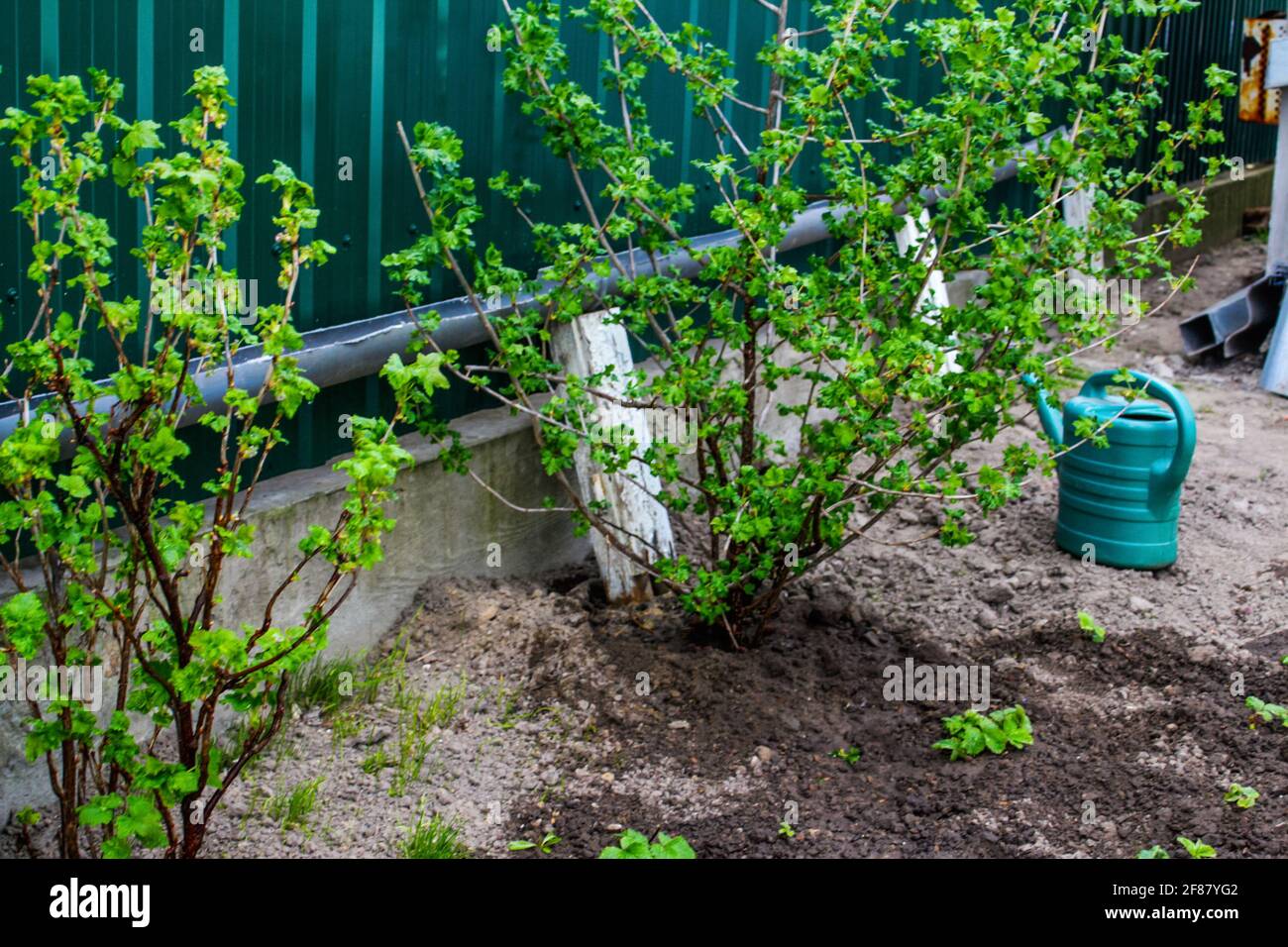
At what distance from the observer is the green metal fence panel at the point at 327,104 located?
133 inches

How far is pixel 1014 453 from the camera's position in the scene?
4164 mm

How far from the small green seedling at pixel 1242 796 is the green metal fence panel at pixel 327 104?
8.23 ft

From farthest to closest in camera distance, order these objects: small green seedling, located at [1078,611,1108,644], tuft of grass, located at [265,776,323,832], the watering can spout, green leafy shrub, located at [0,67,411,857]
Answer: the watering can spout, small green seedling, located at [1078,611,1108,644], tuft of grass, located at [265,776,323,832], green leafy shrub, located at [0,67,411,857]

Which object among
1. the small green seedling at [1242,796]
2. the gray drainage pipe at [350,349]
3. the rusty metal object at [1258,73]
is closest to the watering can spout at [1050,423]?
the gray drainage pipe at [350,349]

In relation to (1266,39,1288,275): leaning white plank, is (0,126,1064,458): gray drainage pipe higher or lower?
lower

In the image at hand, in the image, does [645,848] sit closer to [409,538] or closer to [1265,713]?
[409,538]

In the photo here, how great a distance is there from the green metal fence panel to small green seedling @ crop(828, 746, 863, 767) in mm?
1643

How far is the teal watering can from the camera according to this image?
17.1 ft

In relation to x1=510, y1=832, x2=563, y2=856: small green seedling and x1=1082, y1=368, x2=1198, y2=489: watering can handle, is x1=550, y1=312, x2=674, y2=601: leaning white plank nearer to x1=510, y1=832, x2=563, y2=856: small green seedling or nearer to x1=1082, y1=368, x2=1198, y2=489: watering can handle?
x1=510, y1=832, x2=563, y2=856: small green seedling

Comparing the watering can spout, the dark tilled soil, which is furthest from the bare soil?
the watering can spout

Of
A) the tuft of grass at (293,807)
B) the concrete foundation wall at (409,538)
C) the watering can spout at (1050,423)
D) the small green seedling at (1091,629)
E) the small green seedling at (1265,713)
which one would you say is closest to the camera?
the tuft of grass at (293,807)

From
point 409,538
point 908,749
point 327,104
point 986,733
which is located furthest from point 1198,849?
point 327,104

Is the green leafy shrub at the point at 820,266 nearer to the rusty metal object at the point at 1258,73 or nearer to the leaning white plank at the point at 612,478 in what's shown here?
the leaning white plank at the point at 612,478
